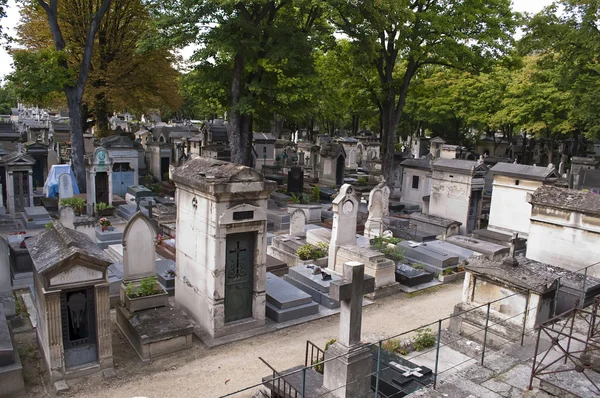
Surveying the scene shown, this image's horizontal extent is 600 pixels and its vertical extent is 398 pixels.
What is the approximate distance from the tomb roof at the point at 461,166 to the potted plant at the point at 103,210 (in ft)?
45.7

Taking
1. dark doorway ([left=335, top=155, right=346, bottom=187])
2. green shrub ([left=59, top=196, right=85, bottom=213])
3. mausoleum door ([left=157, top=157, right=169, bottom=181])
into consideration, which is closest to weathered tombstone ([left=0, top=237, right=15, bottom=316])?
green shrub ([left=59, top=196, right=85, bottom=213])

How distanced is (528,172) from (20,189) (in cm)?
2060

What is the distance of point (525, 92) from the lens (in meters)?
33.4

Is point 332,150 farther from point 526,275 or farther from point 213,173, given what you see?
point 526,275

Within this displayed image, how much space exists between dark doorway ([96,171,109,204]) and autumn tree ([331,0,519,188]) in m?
12.6

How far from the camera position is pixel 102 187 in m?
20.9

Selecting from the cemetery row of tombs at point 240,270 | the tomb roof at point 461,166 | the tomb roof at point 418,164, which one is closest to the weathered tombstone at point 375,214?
the cemetery row of tombs at point 240,270

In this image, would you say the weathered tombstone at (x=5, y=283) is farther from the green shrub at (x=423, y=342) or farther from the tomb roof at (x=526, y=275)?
the tomb roof at (x=526, y=275)

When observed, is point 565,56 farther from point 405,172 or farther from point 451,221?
point 451,221

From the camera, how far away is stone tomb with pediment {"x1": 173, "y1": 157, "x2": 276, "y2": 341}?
9.38m

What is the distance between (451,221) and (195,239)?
11.9 m

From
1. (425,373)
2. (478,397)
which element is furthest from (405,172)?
(478,397)

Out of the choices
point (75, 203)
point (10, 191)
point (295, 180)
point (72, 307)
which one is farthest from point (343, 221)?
point (10, 191)

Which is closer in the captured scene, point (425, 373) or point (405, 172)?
point (425, 373)
